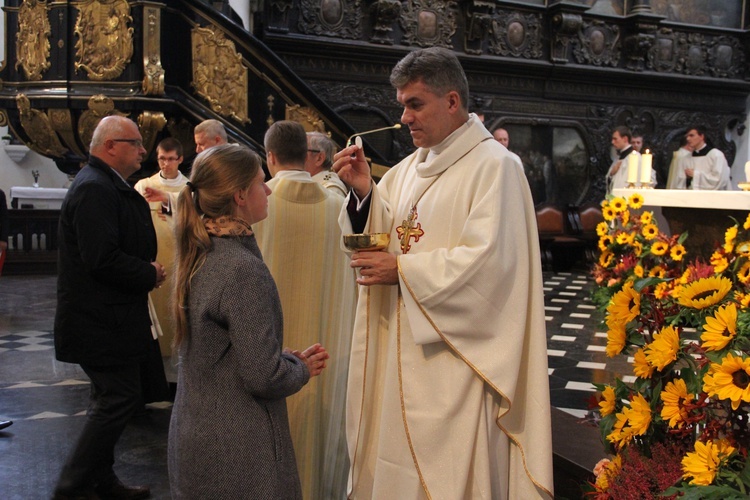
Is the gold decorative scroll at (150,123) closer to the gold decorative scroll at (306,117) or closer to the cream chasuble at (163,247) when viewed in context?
the cream chasuble at (163,247)

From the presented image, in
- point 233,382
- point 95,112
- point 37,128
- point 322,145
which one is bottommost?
point 233,382

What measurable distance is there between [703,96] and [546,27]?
3636mm

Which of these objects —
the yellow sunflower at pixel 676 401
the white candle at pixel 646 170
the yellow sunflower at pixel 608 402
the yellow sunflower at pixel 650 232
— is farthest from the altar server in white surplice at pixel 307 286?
the white candle at pixel 646 170

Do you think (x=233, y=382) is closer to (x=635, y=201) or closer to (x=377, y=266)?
(x=377, y=266)

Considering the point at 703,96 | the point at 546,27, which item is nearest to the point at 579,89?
the point at 546,27

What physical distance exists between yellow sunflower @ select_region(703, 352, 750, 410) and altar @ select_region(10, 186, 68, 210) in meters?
12.0

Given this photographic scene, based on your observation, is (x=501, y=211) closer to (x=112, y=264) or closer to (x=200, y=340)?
(x=200, y=340)

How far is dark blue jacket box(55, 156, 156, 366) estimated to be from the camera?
3303 millimetres

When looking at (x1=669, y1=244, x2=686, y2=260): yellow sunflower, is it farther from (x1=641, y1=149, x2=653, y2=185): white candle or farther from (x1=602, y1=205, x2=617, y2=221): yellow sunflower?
(x1=641, y1=149, x2=653, y2=185): white candle

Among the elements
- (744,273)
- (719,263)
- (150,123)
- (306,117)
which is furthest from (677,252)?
(150,123)

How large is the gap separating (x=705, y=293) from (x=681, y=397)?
279mm

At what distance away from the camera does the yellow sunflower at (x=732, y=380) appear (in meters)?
1.73

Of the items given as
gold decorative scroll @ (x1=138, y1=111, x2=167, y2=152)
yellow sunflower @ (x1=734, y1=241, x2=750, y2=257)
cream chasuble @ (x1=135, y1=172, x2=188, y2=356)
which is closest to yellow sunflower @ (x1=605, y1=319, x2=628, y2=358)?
yellow sunflower @ (x1=734, y1=241, x2=750, y2=257)

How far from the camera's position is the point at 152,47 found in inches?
254
